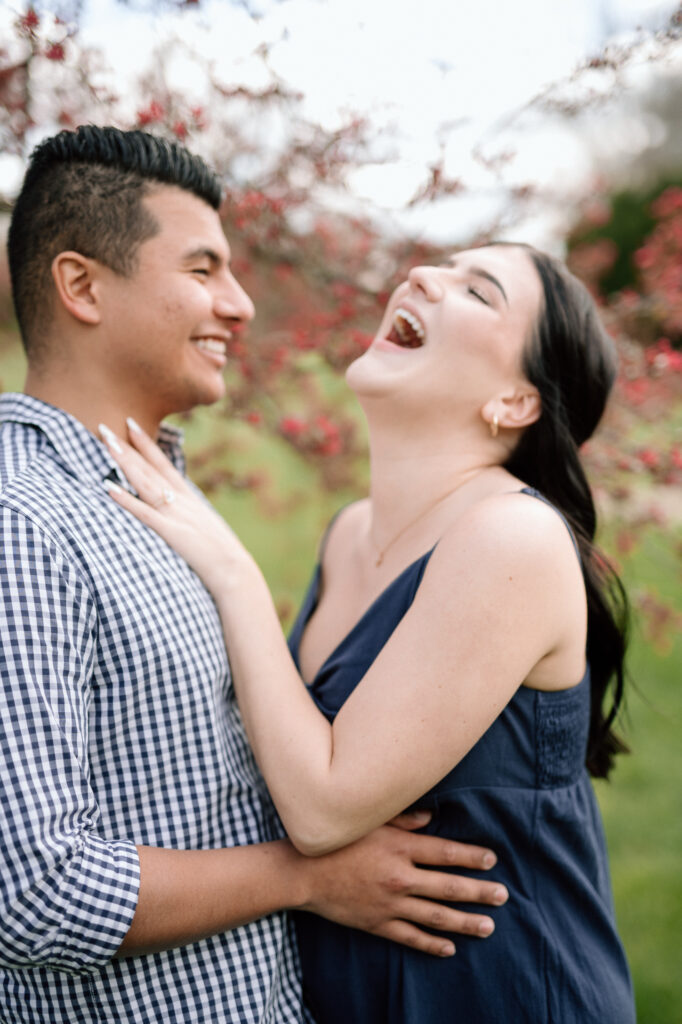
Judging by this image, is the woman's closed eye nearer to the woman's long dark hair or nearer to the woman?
the woman

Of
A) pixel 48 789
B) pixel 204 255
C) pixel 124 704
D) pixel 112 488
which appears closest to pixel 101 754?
pixel 124 704

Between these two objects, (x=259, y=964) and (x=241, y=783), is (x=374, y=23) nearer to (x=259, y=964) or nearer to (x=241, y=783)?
(x=241, y=783)

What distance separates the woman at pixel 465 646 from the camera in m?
1.66

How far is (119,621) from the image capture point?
1.64 metres

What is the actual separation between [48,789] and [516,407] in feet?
4.70

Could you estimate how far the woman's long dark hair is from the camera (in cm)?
215

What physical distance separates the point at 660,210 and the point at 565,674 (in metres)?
2.60

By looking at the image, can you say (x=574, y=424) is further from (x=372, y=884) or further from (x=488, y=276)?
(x=372, y=884)

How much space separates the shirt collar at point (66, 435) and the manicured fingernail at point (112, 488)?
0.05ft

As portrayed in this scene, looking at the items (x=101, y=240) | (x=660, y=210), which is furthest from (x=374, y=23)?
(x=660, y=210)

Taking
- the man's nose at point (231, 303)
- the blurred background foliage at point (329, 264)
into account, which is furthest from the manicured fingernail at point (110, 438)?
the blurred background foliage at point (329, 264)

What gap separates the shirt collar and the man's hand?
3.27 feet

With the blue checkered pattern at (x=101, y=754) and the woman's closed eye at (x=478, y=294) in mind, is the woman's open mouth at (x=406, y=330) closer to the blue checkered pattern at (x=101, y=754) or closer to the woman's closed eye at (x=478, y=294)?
the woman's closed eye at (x=478, y=294)

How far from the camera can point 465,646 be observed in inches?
A: 64.8
